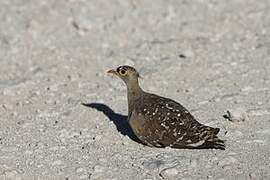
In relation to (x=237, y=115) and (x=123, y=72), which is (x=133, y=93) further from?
(x=237, y=115)

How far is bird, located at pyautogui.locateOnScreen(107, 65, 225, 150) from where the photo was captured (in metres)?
8.08

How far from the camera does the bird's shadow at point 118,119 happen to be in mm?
9023

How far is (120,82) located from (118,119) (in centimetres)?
158

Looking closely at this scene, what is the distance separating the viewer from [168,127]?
8164 millimetres

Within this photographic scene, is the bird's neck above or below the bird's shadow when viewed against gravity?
above

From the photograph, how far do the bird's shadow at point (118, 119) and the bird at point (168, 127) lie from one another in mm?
395

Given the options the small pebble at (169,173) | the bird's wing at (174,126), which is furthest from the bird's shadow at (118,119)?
the small pebble at (169,173)

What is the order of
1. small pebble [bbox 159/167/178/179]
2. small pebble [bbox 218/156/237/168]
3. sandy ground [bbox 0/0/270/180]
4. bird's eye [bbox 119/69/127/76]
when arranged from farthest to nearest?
bird's eye [bbox 119/69/127/76]
sandy ground [bbox 0/0/270/180]
small pebble [bbox 218/156/237/168]
small pebble [bbox 159/167/178/179]

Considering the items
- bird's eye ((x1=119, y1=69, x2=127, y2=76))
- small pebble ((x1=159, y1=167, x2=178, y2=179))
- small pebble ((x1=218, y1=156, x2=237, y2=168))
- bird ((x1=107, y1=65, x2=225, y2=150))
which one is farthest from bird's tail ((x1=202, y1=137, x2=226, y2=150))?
bird's eye ((x1=119, y1=69, x2=127, y2=76))

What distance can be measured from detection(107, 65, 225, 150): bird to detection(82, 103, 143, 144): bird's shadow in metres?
0.39

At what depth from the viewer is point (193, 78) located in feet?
36.3

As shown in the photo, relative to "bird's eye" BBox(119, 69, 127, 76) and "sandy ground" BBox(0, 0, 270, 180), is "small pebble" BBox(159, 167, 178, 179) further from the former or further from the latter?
"bird's eye" BBox(119, 69, 127, 76)

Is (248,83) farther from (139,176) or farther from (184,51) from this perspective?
(139,176)

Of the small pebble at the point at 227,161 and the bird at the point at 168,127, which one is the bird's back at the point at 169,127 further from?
the small pebble at the point at 227,161
